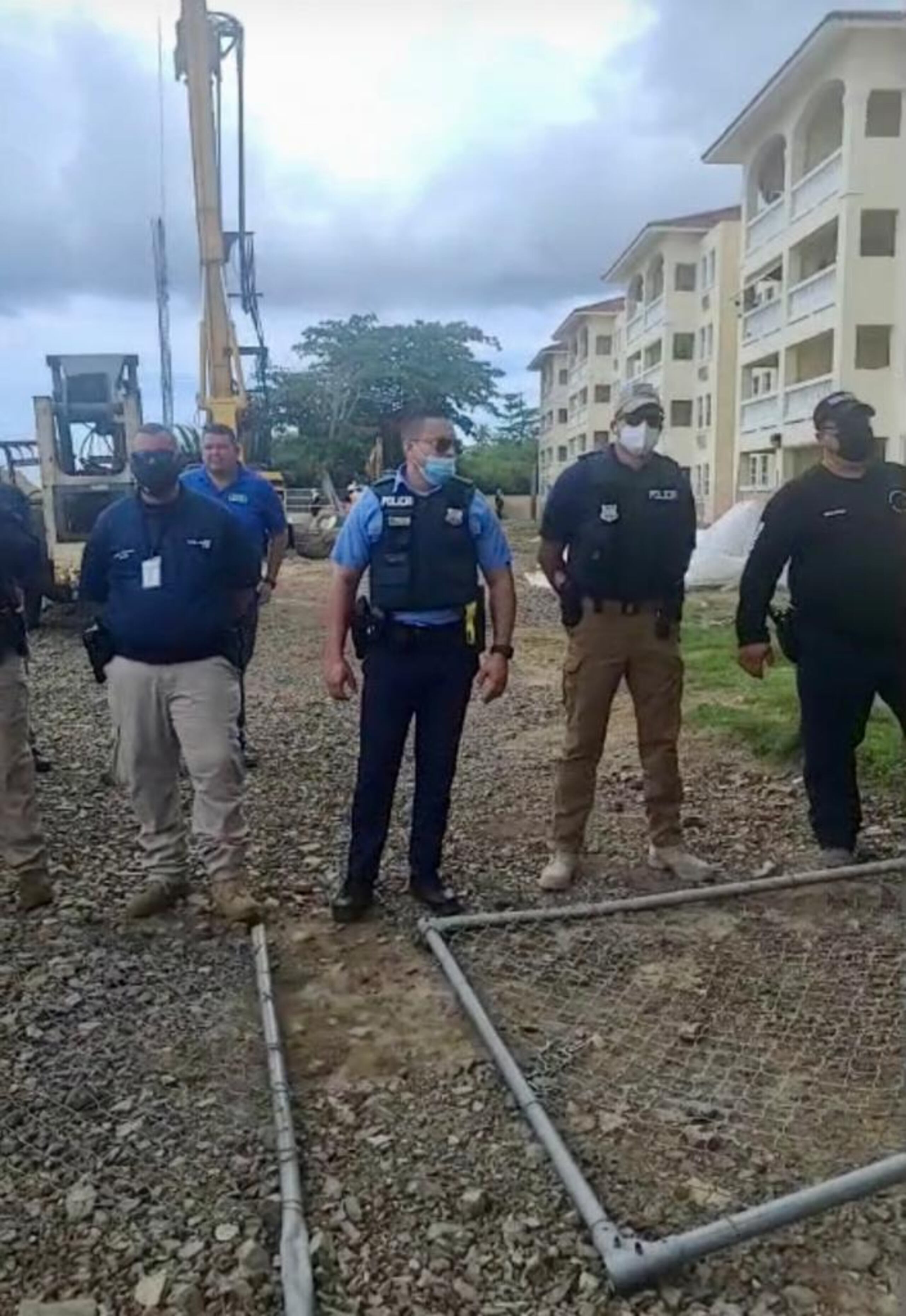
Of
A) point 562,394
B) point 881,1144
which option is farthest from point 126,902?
point 562,394

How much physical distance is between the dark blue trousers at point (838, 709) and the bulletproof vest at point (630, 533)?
2.01ft

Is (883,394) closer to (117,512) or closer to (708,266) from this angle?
(708,266)

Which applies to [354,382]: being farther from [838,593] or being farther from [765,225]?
[838,593]

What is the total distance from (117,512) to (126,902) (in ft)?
4.81

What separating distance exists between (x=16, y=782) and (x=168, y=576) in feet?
3.35

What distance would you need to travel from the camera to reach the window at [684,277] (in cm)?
4109

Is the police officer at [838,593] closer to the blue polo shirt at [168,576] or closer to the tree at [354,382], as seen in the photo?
the blue polo shirt at [168,576]

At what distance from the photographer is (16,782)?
15.0ft

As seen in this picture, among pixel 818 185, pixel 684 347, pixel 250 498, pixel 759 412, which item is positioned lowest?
pixel 250 498

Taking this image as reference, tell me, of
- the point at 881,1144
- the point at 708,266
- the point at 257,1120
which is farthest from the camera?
the point at 708,266

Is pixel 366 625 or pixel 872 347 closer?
pixel 366 625

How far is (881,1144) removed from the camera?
2.89m

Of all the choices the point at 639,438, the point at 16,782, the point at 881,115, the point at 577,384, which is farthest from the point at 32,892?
the point at 577,384

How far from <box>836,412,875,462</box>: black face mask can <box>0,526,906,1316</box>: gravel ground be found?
1.66 metres
